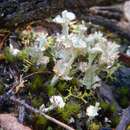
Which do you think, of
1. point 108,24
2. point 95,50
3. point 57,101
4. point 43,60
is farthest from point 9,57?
point 108,24

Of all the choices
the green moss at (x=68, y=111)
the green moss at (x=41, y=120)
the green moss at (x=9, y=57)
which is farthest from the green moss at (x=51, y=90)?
the green moss at (x=9, y=57)

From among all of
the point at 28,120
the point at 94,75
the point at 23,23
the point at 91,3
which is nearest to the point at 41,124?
the point at 28,120

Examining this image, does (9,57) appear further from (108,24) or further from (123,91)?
(108,24)

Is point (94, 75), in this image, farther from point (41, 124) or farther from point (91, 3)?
point (91, 3)

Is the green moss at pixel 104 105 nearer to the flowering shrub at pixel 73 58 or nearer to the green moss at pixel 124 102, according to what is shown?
the flowering shrub at pixel 73 58

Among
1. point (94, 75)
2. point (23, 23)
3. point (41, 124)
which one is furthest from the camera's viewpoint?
point (23, 23)
